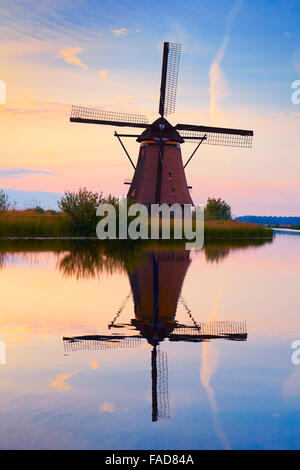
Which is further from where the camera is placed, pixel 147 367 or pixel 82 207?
pixel 82 207

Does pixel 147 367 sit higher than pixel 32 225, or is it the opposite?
pixel 32 225

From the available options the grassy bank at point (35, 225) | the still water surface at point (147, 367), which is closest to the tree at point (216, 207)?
the grassy bank at point (35, 225)

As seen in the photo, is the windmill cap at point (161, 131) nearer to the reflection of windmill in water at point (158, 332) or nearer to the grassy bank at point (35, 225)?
the grassy bank at point (35, 225)

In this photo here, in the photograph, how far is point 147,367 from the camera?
6172mm

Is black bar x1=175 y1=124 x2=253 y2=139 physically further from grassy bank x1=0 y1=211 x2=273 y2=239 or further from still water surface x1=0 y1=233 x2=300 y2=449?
still water surface x1=0 y1=233 x2=300 y2=449

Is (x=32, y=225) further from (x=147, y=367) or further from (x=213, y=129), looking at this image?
(x=147, y=367)

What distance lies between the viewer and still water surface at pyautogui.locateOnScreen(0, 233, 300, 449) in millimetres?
4398

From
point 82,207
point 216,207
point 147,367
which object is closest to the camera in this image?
point 147,367

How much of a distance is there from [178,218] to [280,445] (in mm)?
36244

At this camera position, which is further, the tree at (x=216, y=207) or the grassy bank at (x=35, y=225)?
the tree at (x=216, y=207)

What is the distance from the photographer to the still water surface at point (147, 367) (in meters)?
4.40

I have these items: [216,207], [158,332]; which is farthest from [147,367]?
[216,207]

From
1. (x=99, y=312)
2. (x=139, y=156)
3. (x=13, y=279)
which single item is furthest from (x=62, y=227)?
(x=99, y=312)

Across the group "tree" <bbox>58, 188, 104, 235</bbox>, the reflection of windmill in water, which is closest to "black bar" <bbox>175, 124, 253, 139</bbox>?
"tree" <bbox>58, 188, 104, 235</bbox>
